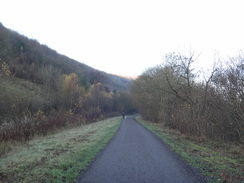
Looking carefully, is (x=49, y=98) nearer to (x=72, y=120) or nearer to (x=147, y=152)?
(x=72, y=120)

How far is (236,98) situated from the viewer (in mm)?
8797

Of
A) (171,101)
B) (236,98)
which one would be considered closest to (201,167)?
(236,98)

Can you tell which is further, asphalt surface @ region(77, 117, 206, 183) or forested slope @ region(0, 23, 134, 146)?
forested slope @ region(0, 23, 134, 146)

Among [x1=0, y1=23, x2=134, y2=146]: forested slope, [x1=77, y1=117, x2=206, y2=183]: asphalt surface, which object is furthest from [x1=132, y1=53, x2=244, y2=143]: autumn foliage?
[x1=0, y1=23, x2=134, y2=146]: forested slope

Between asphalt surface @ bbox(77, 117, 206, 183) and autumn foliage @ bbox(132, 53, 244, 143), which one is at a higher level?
autumn foliage @ bbox(132, 53, 244, 143)

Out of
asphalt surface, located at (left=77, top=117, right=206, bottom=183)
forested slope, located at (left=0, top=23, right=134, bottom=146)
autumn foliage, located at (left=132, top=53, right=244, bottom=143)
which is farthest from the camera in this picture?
forested slope, located at (left=0, top=23, right=134, bottom=146)

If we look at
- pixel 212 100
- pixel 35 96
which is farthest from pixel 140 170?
pixel 35 96

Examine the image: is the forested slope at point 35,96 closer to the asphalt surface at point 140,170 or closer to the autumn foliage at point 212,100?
the asphalt surface at point 140,170

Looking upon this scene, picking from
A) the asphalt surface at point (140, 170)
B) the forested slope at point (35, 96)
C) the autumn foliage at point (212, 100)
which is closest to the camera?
the asphalt surface at point (140, 170)

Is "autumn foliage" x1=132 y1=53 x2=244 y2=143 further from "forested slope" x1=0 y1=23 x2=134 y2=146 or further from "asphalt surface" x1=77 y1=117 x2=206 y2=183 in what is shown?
"forested slope" x1=0 y1=23 x2=134 y2=146

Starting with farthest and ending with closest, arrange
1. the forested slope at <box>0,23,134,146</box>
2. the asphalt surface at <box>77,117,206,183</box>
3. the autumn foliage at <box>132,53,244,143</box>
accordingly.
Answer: the forested slope at <box>0,23,134,146</box>, the autumn foliage at <box>132,53,244,143</box>, the asphalt surface at <box>77,117,206,183</box>

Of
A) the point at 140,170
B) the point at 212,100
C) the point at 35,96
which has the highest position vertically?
the point at 212,100

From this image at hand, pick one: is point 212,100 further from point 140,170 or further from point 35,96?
point 35,96

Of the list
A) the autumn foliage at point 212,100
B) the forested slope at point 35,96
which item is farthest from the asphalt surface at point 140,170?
the forested slope at point 35,96
